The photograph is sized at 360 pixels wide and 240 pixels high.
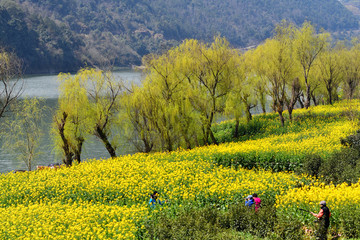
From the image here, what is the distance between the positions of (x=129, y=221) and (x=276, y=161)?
12775 millimetres

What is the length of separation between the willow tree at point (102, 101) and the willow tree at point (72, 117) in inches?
15.9

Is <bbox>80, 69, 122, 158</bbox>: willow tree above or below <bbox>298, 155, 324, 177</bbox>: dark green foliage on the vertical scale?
above

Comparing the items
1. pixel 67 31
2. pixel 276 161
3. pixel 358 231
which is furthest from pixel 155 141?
pixel 67 31

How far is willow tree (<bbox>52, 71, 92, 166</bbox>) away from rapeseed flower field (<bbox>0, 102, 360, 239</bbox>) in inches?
→ 168

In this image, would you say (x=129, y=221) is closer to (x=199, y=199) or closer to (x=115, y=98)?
(x=199, y=199)

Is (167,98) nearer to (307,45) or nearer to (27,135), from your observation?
(27,135)

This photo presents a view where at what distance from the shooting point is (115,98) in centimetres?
2953

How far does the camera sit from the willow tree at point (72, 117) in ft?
89.4

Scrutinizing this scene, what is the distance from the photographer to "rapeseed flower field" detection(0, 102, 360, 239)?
13.5 m

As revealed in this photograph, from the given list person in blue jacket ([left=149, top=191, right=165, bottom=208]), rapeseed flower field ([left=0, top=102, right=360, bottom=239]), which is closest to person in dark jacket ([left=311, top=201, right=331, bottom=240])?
rapeseed flower field ([left=0, top=102, right=360, bottom=239])

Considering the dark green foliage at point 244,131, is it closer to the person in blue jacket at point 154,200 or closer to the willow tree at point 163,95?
the willow tree at point 163,95

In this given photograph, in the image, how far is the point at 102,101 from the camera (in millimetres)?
29016

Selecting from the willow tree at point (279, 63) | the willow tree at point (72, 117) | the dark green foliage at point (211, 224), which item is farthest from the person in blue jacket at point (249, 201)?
the willow tree at point (279, 63)

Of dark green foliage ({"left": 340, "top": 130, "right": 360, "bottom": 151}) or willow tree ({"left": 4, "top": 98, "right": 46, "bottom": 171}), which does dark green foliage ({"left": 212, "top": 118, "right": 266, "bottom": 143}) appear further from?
willow tree ({"left": 4, "top": 98, "right": 46, "bottom": 171})
